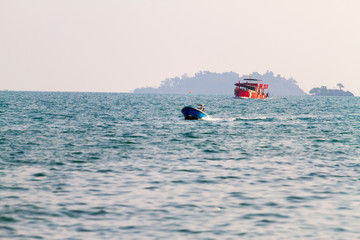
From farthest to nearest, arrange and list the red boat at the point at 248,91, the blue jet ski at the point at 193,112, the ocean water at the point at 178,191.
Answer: the red boat at the point at 248,91 < the blue jet ski at the point at 193,112 < the ocean water at the point at 178,191

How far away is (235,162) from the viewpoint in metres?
23.1

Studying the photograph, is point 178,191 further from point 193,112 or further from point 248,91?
point 248,91

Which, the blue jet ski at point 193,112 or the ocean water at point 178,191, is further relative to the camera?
the blue jet ski at point 193,112

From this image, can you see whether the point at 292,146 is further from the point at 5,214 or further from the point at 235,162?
the point at 5,214

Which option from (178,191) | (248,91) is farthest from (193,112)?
(248,91)

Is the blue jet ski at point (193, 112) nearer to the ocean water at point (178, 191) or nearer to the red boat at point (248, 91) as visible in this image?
the ocean water at point (178, 191)

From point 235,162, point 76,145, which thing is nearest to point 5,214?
point 235,162

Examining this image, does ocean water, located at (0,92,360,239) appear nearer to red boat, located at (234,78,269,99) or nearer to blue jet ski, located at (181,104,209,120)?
blue jet ski, located at (181,104,209,120)

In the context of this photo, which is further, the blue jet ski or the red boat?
the red boat

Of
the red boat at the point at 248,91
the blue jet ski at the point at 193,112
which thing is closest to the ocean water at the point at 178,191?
the blue jet ski at the point at 193,112

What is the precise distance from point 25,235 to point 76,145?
735 inches

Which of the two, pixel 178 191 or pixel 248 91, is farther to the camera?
pixel 248 91

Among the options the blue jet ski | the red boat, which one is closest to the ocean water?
the blue jet ski

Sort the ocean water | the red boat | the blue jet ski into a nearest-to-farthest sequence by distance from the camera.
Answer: the ocean water → the blue jet ski → the red boat
